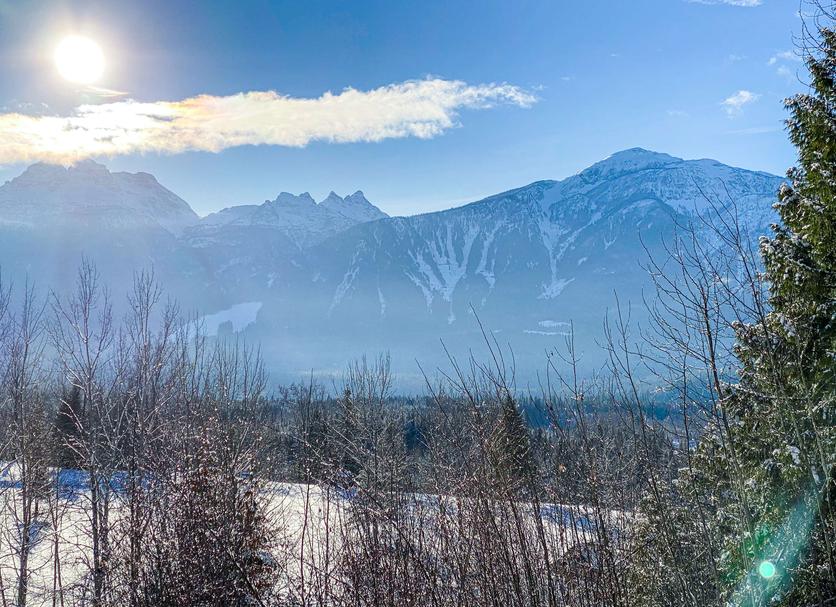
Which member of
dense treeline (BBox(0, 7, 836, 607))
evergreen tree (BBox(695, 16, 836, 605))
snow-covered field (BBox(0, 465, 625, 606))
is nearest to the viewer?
dense treeline (BBox(0, 7, 836, 607))

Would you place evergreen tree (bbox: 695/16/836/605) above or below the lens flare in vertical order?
above

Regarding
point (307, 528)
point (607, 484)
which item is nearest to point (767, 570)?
point (607, 484)

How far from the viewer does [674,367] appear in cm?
389

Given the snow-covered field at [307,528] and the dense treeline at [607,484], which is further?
the snow-covered field at [307,528]

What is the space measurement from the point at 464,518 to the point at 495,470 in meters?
0.62

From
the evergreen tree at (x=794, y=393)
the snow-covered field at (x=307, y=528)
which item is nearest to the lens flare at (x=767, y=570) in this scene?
the evergreen tree at (x=794, y=393)

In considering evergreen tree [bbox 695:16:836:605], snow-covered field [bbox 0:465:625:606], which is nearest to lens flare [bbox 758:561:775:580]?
evergreen tree [bbox 695:16:836:605]

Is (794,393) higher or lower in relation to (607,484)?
higher

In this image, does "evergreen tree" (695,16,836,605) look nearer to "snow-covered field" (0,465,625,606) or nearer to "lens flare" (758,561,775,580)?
"lens flare" (758,561,775,580)

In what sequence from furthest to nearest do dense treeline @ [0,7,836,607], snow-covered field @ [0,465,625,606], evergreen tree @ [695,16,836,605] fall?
evergreen tree @ [695,16,836,605]
snow-covered field @ [0,465,625,606]
dense treeline @ [0,7,836,607]

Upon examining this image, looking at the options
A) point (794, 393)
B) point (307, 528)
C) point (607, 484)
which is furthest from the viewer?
point (307, 528)

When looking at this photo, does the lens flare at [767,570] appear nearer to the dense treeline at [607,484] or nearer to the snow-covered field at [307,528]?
the dense treeline at [607,484]

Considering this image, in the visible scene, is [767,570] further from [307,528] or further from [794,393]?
[307,528]

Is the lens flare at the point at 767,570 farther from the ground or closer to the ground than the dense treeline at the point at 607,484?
closer to the ground
